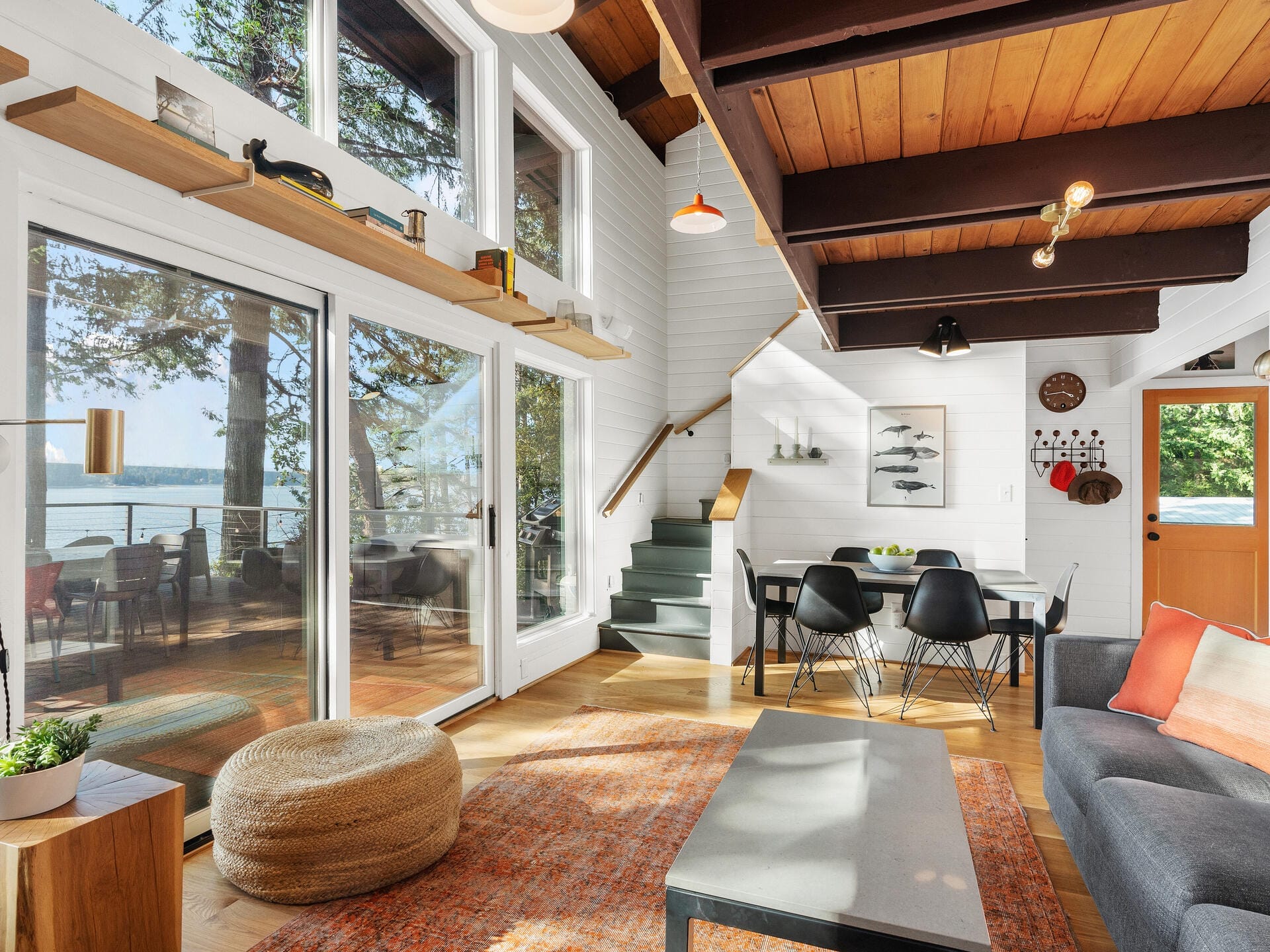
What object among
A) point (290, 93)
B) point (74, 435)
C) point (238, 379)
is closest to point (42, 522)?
point (74, 435)

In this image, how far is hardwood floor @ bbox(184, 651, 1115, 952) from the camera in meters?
2.18

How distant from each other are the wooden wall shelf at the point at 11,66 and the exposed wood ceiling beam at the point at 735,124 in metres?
1.51

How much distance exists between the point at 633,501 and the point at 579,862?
12.9ft

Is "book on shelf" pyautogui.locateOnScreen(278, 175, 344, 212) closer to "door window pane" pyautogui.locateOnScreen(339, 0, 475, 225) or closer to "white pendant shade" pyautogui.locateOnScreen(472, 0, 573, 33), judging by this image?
"door window pane" pyautogui.locateOnScreen(339, 0, 475, 225)

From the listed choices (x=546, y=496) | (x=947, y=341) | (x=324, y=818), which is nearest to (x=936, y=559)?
(x=947, y=341)

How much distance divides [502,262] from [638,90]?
9.68 ft

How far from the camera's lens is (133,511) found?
2373 millimetres

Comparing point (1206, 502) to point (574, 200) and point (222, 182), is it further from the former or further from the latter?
point (222, 182)

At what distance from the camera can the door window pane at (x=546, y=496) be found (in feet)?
15.6

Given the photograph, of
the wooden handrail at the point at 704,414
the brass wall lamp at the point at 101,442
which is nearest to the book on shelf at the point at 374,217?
the brass wall lamp at the point at 101,442

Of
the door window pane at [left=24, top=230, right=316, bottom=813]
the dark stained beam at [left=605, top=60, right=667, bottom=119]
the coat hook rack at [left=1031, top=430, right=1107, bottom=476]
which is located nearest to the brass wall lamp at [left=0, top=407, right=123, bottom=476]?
the door window pane at [left=24, top=230, right=316, bottom=813]

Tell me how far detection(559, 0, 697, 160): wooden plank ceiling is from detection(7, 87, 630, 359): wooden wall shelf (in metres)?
2.47

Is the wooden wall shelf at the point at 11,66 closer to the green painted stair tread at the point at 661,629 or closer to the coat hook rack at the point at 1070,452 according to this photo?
the green painted stair tread at the point at 661,629

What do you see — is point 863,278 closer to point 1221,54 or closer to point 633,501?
point 1221,54
